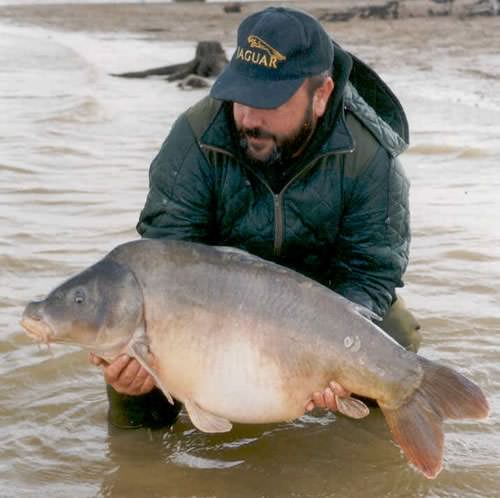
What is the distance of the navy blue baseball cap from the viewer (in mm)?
3939

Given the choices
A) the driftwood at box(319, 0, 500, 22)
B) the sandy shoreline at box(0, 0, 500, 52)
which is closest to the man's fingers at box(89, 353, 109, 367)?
the sandy shoreline at box(0, 0, 500, 52)

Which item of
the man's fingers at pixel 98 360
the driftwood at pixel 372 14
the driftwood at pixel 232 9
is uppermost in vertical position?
the man's fingers at pixel 98 360

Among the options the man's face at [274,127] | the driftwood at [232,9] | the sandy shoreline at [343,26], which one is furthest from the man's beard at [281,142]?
the driftwood at [232,9]

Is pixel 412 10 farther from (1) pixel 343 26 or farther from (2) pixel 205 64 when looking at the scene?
(2) pixel 205 64

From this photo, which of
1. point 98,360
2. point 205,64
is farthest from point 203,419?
point 205,64

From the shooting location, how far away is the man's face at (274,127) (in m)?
4.04

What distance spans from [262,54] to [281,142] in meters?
0.34

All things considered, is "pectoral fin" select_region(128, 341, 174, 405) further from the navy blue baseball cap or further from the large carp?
the navy blue baseball cap

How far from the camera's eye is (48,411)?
456 cm

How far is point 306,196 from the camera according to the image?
14.0 ft

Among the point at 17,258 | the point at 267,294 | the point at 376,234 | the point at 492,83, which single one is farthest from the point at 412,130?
the point at 267,294

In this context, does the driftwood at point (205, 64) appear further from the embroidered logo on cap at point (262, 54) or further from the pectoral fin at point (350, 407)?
the pectoral fin at point (350, 407)

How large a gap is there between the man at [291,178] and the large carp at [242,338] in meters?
0.51

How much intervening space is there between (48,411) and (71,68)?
14433 mm
